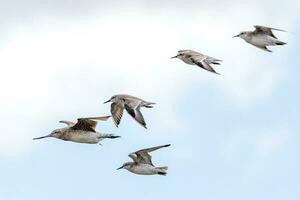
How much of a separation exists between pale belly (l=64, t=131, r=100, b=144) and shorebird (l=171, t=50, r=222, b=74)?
4590 mm

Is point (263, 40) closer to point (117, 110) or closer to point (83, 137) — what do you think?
point (117, 110)

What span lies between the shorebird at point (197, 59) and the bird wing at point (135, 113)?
9.52 feet

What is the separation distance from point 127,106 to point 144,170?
252 centimetres

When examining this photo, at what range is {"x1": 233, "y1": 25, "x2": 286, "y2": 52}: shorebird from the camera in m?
41.0

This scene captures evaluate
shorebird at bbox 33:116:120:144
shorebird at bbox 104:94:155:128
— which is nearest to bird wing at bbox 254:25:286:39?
shorebird at bbox 104:94:155:128

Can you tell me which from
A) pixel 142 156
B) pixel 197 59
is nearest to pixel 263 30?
pixel 197 59

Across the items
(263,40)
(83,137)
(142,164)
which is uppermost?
(263,40)

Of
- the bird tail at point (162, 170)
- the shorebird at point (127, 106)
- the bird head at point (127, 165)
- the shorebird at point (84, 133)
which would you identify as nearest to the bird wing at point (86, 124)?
the shorebird at point (84, 133)

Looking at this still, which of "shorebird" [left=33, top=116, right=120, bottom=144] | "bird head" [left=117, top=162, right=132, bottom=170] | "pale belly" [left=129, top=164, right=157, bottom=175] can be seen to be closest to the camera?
"shorebird" [left=33, top=116, right=120, bottom=144]

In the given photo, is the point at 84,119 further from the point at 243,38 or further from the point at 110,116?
the point at 243,38

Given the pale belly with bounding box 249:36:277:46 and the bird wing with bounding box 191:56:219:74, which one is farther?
the pale belly with bounding box 249:36:277:46

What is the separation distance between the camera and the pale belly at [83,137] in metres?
36.7

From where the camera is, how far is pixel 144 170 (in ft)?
129

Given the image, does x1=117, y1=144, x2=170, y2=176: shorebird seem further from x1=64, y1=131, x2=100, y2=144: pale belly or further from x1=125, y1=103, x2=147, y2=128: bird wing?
x1=64, y1=131, x2=100, y2=144: pale belly
